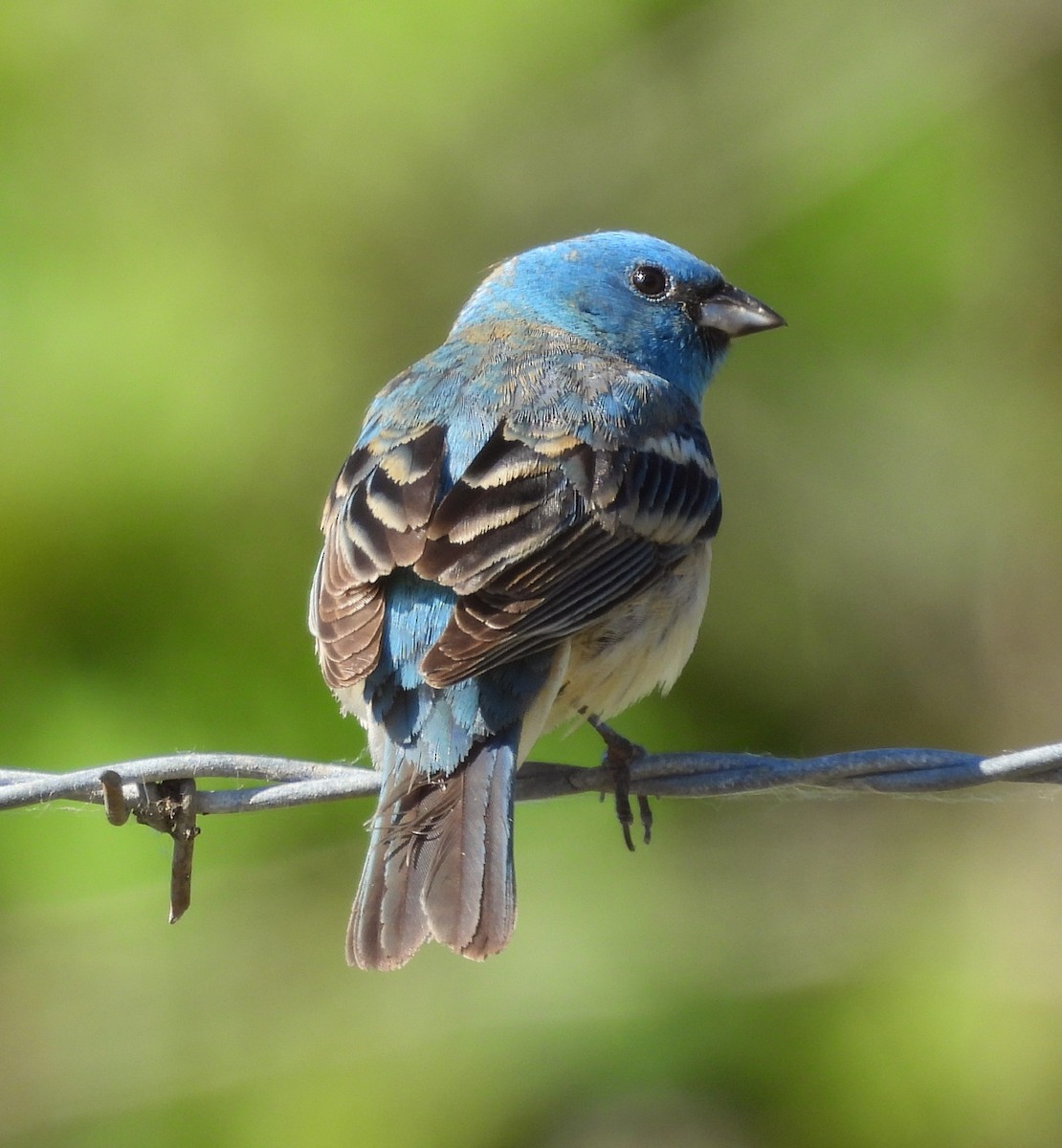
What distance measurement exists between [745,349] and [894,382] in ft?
2.47

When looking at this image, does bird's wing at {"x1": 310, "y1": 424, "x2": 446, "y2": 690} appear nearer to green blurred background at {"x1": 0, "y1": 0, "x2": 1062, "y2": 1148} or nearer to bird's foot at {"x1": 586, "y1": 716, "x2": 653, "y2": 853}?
bird's foot at {"x1": 586, "y1": 716, "x2": 653, "y2": 853}

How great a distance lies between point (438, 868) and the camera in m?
3.50

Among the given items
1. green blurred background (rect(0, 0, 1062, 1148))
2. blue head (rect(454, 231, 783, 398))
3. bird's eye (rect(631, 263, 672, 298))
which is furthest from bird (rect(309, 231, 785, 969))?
green blurred background (rect(0, 0, 1062, 1148))

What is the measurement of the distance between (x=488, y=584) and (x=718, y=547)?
11.0 feet

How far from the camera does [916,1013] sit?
6016 millimetres

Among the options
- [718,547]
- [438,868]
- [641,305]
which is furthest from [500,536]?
[718,547]

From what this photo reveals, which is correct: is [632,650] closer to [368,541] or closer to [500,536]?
[500,536]

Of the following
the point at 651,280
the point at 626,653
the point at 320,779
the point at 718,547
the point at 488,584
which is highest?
the point at 651,280

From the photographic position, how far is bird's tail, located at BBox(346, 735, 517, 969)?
343 cm

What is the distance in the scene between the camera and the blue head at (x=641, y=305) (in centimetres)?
551

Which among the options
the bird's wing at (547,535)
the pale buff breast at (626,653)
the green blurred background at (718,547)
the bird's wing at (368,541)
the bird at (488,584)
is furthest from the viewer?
the green blurred background at (718,547)

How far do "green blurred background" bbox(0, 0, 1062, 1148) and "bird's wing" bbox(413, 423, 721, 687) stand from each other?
162cm

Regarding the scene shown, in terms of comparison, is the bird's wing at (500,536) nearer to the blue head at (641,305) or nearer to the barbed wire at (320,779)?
the barbed wire at (320,779)

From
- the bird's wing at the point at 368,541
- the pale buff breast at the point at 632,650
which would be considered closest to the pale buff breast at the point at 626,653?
the pale buff breast at the point at 632,650
